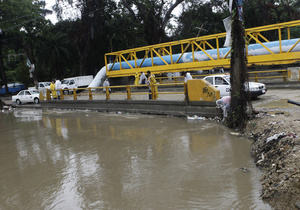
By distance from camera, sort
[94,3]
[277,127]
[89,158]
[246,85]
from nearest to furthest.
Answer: [277,127]
[89,158]
[246,85]
[94,3]

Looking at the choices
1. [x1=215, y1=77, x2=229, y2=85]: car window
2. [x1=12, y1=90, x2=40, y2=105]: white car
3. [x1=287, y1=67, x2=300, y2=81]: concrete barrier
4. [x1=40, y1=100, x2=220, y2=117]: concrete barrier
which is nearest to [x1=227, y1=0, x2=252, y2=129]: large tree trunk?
[x1=40, y1=100, x2=220, y2=117]: concrete barrier

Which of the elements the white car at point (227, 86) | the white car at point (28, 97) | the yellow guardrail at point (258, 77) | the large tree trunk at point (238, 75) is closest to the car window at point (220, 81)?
the white car at point (227, 86)

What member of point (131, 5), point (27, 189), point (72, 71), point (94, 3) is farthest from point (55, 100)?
point (72, 71)

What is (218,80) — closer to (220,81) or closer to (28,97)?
(220,81)

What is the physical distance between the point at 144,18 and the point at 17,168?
102ft

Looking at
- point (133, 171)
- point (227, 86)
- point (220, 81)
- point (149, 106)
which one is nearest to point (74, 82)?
point (149, 106)

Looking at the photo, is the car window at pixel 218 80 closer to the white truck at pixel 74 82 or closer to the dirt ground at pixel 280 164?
the dirt ground at pixel 280 164

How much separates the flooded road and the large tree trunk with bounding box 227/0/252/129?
2.14 ft

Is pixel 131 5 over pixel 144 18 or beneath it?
over

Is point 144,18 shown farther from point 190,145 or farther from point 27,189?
point 27,189

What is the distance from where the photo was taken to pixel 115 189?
484 cm

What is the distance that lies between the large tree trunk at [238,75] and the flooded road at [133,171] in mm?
654

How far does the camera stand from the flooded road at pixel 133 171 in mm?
4367

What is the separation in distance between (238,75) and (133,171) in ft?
15.6
